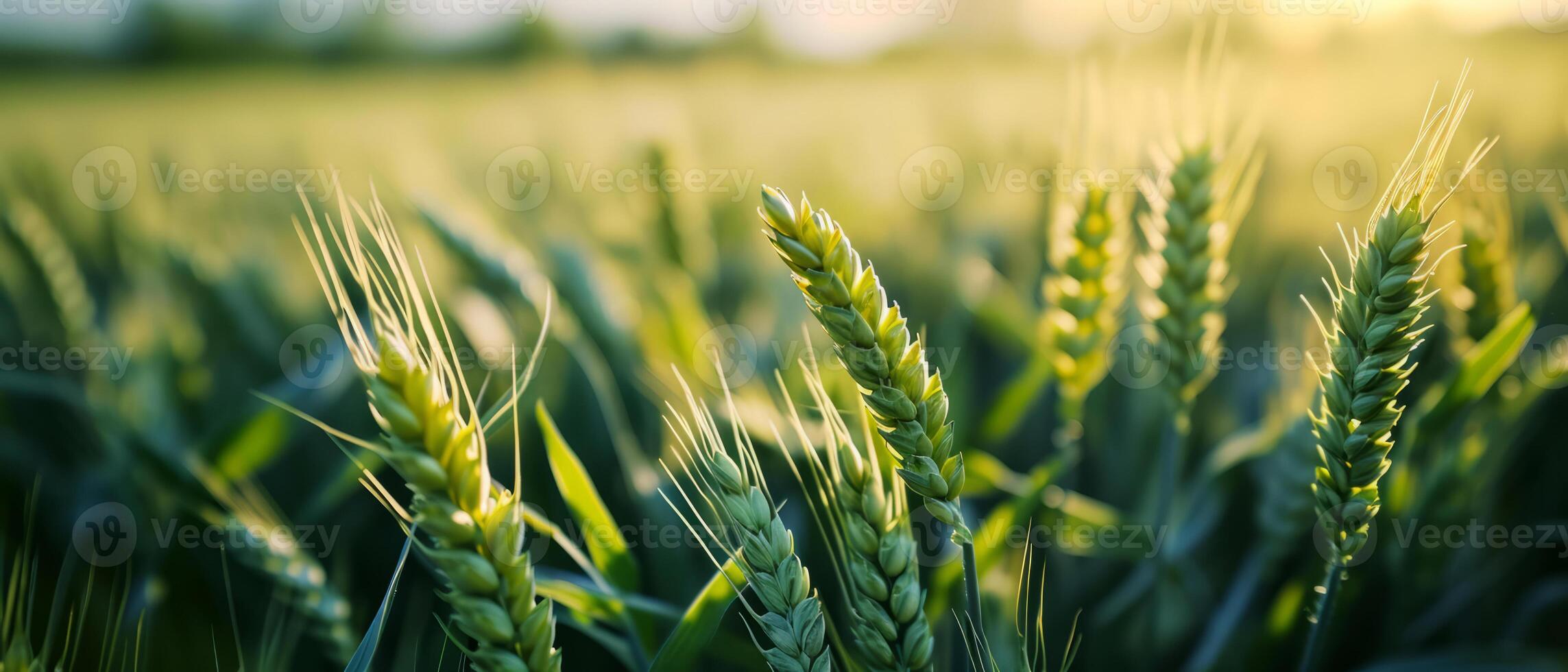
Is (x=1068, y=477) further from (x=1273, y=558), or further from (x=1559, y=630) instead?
(x=1559, y=630)

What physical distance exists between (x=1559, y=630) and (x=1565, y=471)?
7.9 inches

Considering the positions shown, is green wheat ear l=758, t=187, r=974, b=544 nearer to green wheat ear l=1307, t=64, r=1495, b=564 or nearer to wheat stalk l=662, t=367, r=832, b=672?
wheat stalk l=662, t=367, r=832, b=672

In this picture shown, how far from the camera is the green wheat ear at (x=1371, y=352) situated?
0.40 m

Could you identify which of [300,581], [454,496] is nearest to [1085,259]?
[454,496]

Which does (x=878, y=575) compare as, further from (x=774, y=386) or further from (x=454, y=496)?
(x=774, y=386)

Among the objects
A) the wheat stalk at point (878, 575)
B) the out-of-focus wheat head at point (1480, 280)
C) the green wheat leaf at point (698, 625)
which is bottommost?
the green wheat leaf at point (698, 625)

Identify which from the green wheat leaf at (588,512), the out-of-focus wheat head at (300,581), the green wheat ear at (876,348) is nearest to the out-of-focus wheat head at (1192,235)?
the green wheat ear at (876,348)

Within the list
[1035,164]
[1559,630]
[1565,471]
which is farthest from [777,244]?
[1035,164]

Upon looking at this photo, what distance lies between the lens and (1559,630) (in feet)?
2.34

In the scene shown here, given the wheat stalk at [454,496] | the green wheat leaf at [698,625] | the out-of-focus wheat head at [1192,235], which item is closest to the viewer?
the wheat stalk at [454,496]

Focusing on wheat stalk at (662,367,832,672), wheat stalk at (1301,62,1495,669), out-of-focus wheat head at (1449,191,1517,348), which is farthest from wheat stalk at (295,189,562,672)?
out-of-focus wheat head at (1449,191,1517,348)

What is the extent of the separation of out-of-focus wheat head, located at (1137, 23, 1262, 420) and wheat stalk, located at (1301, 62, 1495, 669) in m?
0.16

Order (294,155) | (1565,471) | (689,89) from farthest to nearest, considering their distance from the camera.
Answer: (689,89), (294,155), (1565,471)

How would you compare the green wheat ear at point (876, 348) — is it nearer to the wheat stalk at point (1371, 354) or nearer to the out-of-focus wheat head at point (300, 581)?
the wheat stalk at point (1371, 354)
